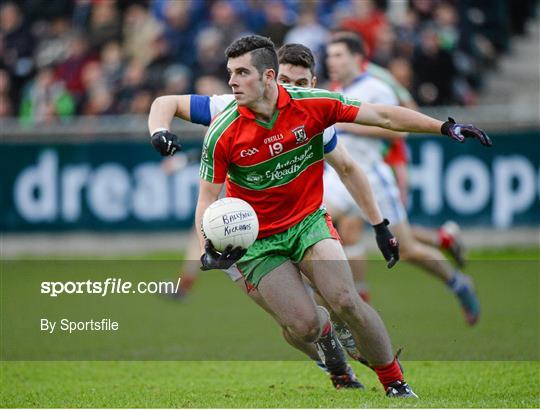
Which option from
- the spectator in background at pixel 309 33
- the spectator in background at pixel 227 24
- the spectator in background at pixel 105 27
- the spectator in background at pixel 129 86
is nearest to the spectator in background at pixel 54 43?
the spectator in background at pixel 105 27

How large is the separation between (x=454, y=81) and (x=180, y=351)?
9.03 m

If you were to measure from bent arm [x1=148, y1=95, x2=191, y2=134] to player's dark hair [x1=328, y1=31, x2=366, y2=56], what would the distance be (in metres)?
3.51

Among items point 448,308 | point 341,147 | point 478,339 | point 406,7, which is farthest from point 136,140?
point 341,147

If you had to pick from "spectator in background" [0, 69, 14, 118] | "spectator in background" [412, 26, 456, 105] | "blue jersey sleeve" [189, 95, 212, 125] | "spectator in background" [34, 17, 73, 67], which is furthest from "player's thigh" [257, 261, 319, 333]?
"spectator in background" [34, 17, 73, 67]

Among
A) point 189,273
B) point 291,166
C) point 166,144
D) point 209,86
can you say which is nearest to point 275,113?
point 291,166

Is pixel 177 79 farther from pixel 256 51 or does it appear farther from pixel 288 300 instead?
pixel 288 300

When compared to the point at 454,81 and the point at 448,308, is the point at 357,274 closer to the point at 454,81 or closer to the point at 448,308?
the point at 448,308

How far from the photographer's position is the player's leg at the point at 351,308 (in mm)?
7867

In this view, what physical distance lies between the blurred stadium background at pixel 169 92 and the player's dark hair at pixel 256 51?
8.84 metres

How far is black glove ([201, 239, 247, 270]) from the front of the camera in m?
7.63

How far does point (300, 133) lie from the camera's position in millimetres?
7941

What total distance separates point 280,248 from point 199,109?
1.06 meters

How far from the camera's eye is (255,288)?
26.7 feet

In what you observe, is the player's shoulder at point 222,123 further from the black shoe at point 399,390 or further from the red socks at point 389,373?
the black shoe at point 399,390
